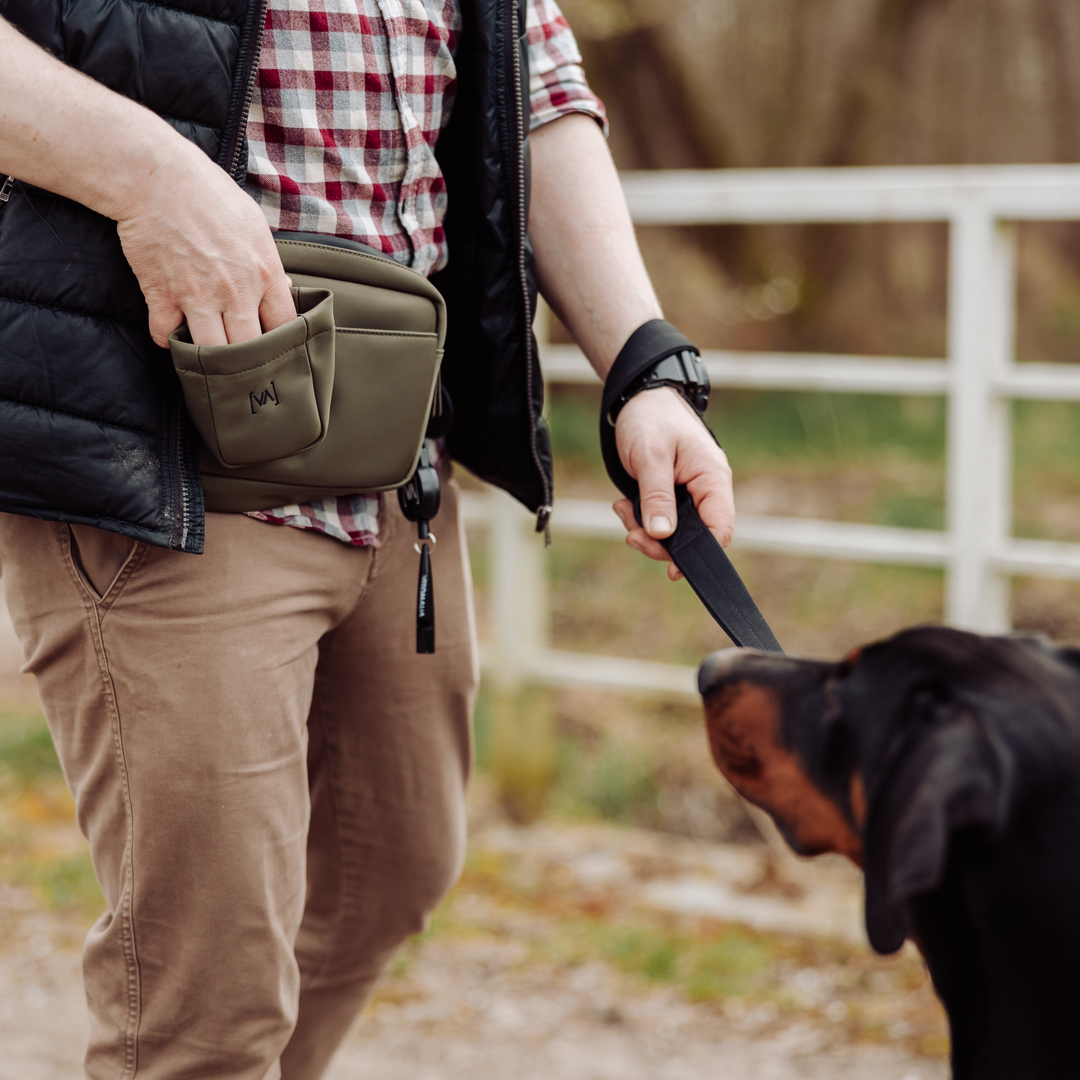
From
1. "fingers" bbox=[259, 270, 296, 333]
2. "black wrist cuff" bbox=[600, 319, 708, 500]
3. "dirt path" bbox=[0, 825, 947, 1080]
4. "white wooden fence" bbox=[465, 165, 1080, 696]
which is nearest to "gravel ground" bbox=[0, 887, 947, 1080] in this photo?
"dirt path" bbox=[0, 825, 947, 1080]

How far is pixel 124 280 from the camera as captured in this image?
1319 millimetres

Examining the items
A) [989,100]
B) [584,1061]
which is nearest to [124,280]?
[584,1061]

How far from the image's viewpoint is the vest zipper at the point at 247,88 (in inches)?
52.6

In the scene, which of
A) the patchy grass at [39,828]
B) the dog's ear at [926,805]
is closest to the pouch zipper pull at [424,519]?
the dog's ear at [926,805]

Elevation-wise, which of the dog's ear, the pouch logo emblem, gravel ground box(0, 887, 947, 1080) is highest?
the pouch logo emblem

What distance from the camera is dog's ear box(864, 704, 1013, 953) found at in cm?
119

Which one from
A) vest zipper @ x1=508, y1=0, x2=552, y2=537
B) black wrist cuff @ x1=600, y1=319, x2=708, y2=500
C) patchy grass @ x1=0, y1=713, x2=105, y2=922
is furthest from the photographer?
patchy grass @ x1=0, y1=713, x2=105, y2=922

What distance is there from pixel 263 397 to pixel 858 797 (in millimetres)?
764

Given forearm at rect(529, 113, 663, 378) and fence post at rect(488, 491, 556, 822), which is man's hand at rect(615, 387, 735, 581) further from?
fence post at rect(488, 491, 556, 822)

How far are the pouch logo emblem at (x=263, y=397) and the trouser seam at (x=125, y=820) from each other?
205 mm

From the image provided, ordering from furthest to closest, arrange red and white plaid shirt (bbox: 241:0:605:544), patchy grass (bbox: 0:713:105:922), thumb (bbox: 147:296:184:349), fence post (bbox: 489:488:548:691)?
fence post (bbox: 489:488:548:691) → patchy grass (bbox: 0:713:105:922) → red and white plaid shirt (bbox: 241:0:605:544) → thumb (bbox: 147:296:184:349)

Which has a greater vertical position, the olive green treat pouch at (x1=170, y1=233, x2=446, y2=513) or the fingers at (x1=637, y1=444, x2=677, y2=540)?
the olive green treat pouch at (x1=170, y1=233, x2=446, y2=513)

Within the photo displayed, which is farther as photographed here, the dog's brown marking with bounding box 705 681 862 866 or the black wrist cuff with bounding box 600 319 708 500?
the black wrist cuff with bounding box 600 319 708 500

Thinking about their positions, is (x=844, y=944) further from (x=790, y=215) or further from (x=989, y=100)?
(x=989, y=100)
